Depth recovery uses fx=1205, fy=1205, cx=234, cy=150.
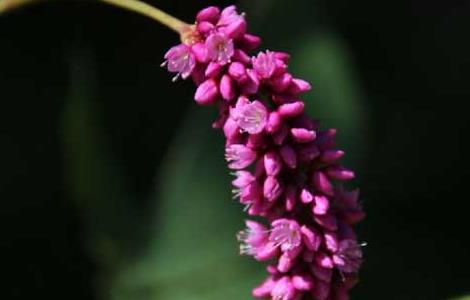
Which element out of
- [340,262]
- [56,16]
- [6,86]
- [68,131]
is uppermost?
[56,16]

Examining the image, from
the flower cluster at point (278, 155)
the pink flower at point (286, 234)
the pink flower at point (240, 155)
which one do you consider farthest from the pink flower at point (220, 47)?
the pink flower at point (286, 234)

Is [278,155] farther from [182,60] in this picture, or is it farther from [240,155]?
[182,60]

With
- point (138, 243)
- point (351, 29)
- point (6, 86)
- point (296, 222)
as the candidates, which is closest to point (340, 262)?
point (296, 222)

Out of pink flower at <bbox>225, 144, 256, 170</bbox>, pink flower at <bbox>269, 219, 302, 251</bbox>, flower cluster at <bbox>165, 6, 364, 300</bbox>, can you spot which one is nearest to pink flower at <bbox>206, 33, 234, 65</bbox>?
A: flower cluster at <bbox>165, 6, 364, 300</bbox>

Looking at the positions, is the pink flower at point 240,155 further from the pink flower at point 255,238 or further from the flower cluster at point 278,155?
the pink flower at point 255,238

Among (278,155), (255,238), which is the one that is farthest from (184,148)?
(278,155)

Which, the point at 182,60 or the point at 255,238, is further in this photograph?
the point at 255,238

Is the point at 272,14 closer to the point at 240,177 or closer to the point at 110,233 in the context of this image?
the point at 110,233
